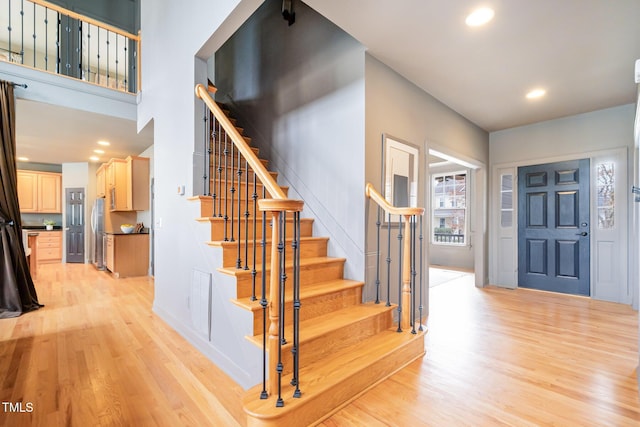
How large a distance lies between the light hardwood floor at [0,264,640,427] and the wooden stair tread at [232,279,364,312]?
55 cm

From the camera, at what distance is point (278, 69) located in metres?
3.69

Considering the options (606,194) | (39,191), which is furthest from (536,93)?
(39,191)

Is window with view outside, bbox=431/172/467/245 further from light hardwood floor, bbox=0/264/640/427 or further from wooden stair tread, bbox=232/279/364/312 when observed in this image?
wooden stair tread, bbox=232/279/364/312

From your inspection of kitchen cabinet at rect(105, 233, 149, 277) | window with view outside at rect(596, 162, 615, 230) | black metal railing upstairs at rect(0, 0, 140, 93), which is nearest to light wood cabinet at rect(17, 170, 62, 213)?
black metal railing upstairs at rect(0, 0, 140, 93)

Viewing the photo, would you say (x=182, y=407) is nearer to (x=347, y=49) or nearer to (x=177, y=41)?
(x=347, y=49)

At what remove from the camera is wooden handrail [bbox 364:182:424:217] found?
243cm

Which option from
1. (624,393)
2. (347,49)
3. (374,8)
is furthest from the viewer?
(347,49)

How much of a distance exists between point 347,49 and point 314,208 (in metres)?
1.55

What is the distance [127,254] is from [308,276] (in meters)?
4.76

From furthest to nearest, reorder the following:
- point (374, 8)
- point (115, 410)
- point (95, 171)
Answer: point (95, 171) < point (374, 8) < point (115, 410)

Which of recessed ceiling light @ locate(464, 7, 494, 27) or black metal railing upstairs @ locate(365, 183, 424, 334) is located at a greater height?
recessed ceiling light @ locate(464, 7, 494, 27)

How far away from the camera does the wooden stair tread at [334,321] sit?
77.0 inches

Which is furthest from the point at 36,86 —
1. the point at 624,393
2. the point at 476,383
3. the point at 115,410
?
the point at 624,393

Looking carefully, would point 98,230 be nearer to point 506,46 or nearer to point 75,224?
point 75,224
